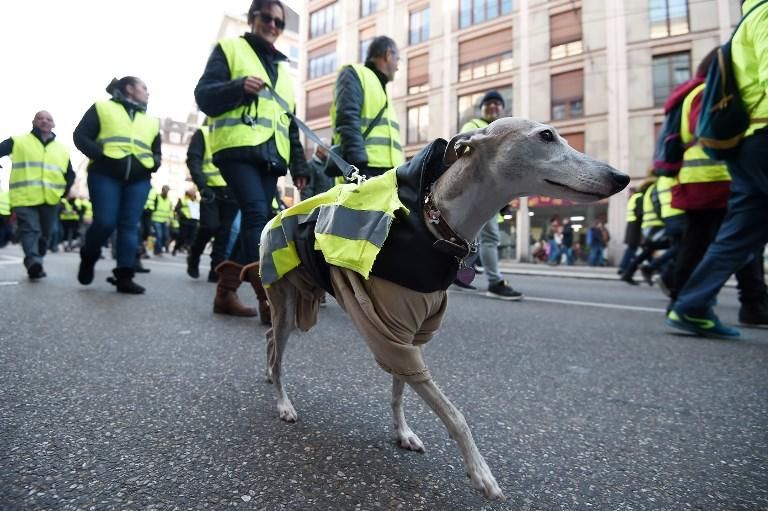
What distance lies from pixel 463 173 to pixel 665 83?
21.0 meters

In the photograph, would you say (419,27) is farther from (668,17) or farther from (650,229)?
(650,229)

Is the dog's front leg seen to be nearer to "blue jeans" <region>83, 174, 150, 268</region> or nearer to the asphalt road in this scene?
the asphalt road

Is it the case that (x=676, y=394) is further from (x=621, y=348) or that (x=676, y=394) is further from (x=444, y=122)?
(x=444, y=122)

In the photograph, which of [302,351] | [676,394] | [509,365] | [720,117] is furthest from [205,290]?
[720,117]

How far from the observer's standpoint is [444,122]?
22.6m

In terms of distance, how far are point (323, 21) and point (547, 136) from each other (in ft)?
106

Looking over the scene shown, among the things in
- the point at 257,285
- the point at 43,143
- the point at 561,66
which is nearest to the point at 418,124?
the point at 561,66

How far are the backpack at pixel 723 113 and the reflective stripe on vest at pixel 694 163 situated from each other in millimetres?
512

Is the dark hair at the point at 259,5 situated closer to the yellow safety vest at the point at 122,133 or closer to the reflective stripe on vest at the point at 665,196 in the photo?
the yellow safety vest at the point at 122,133

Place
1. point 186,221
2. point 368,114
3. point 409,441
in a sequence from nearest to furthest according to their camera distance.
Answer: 1. point 409,441
2. point 368,114
3. point 186,221

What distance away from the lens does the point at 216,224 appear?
593cm

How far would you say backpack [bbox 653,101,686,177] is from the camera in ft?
11.8

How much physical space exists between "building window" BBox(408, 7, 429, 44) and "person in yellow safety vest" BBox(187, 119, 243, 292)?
826 inches

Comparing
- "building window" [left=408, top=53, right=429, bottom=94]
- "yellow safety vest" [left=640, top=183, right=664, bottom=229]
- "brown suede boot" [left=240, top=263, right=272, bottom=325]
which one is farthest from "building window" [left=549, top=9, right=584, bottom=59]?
"brown suede boot" [left=240, top=263, right=272, bottom=325]
